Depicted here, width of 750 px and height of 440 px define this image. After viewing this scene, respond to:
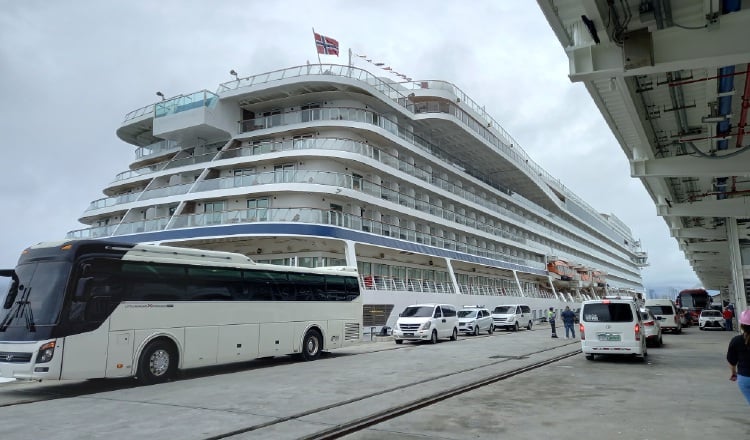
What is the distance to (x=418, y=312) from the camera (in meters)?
24.0

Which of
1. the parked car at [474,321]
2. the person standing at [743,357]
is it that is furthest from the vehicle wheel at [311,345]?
the parked car at [474,321]

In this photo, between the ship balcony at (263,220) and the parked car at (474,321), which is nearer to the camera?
the ship balcony at (263,220)

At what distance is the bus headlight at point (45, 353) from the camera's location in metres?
9.85

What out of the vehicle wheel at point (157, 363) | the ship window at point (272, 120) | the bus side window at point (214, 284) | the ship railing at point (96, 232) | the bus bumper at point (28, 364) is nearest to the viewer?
the bus bumper at point (28, 364)

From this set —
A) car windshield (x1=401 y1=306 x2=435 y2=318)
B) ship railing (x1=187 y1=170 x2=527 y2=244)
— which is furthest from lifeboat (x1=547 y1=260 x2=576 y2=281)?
car windshield (x1=401 y1=306 x2=435 y2=318)

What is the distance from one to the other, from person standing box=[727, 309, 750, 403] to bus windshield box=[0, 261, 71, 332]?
37.1ft

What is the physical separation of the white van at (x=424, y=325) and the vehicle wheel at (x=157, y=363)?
12.4m

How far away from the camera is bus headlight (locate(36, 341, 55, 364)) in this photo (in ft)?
32.3

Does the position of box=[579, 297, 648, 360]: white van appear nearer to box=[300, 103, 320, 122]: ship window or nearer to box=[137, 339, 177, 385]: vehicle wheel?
box=[137, 339, 177, 385]: vehicle wheel

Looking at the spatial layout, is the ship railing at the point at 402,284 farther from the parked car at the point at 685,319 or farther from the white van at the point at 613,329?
the parked car at the point at 685,319

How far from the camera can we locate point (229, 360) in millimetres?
13805

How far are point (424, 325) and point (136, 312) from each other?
548 inches

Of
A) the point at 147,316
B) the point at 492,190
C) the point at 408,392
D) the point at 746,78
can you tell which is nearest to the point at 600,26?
the point at 746,78

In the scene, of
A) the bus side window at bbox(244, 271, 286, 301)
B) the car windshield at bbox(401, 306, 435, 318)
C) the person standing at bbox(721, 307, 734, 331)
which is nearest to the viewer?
the bus side window at bbox(244, 271, 286, 301)
